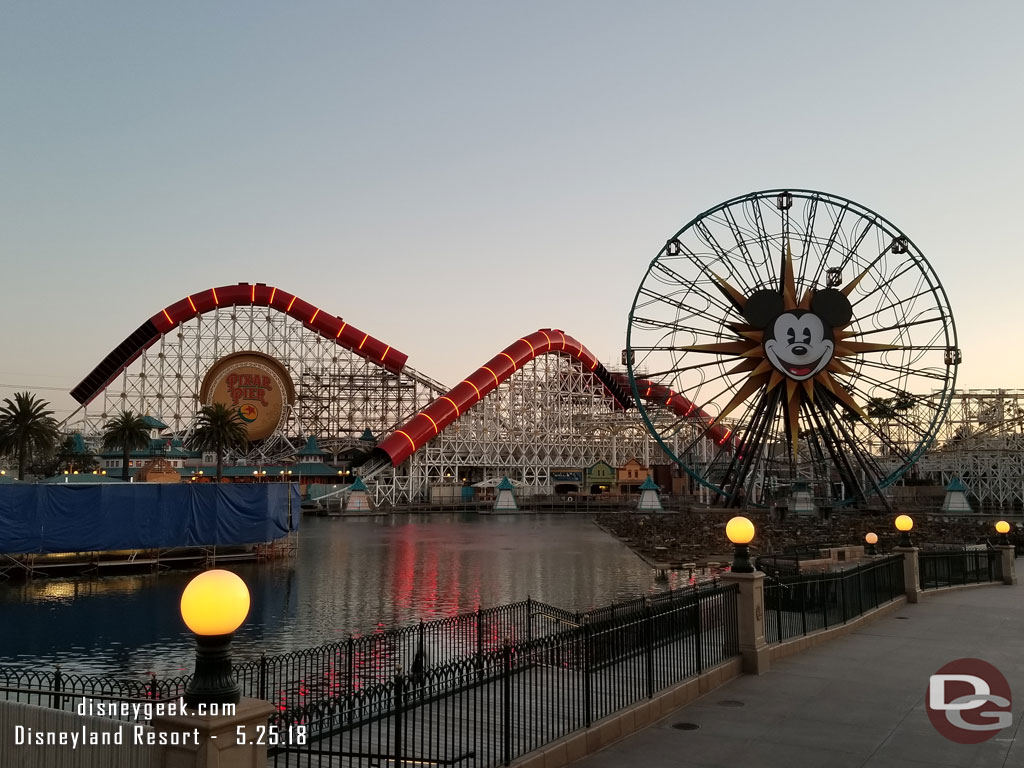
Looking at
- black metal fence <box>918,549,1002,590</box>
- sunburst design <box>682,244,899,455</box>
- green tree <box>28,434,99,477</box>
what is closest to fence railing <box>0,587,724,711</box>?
black metal fence <box>918,549,1002,590</box>

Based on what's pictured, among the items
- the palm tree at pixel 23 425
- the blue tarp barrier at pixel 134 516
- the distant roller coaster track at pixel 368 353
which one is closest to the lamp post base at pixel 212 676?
the blue tarp barrier at pixel 134 516

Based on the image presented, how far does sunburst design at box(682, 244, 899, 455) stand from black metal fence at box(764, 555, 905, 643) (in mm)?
24289

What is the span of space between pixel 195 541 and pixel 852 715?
27970 mm

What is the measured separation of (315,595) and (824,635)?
16.4m

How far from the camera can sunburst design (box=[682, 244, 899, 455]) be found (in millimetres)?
41469

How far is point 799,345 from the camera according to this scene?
1638 inches

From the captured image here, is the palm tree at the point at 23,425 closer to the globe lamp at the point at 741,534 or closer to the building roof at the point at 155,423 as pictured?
the building roof at the point at 155,423

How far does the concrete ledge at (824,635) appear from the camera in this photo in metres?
13.4

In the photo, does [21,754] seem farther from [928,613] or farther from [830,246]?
[830,246]

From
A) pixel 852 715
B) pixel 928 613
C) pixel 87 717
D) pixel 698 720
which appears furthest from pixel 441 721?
pixel 928 613

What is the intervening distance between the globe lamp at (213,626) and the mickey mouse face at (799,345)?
130ft

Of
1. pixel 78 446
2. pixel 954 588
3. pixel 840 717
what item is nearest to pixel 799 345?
pixel 954 588

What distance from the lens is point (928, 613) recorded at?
1858 centimetres

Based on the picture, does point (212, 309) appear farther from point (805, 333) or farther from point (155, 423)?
point (805, 333)
